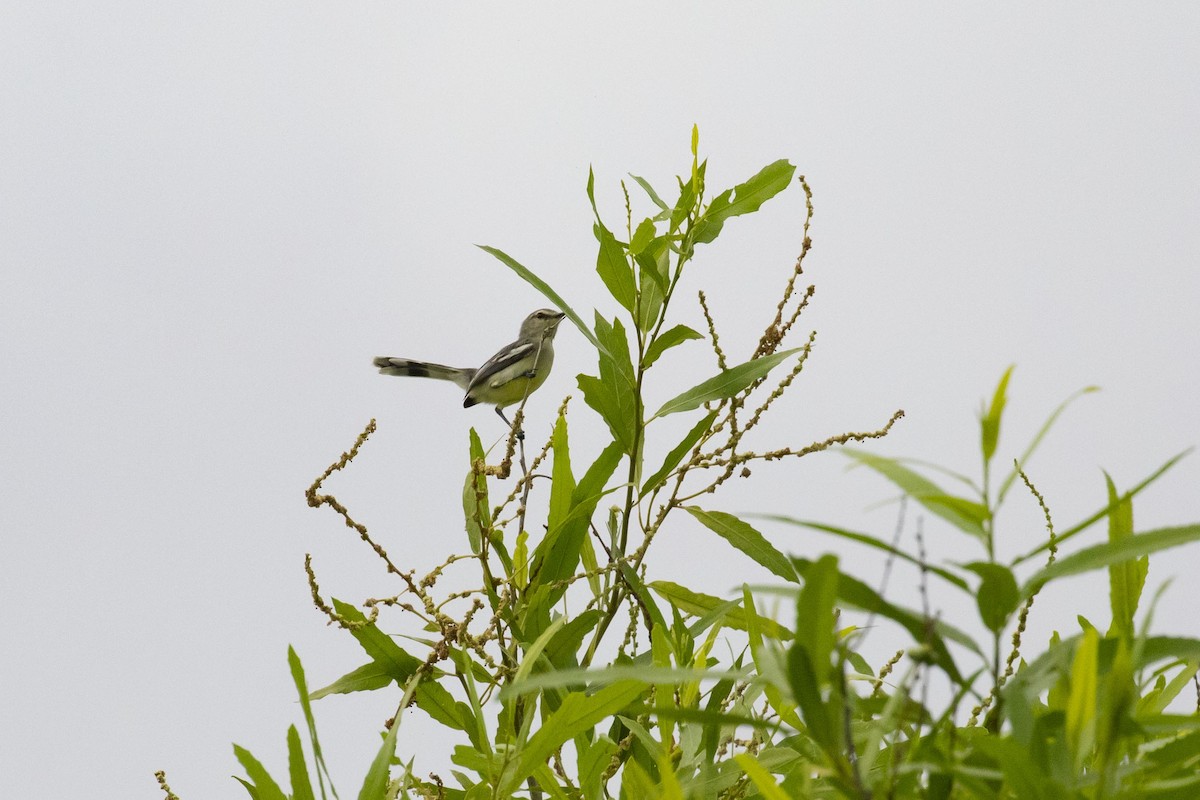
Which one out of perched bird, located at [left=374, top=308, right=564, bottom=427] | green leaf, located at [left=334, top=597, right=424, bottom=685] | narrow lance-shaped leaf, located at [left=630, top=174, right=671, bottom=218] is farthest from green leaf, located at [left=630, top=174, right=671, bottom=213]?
perched bird, located at [left=374, top=308, right=564, bottom=427]

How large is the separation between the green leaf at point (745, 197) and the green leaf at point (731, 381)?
0.27 meters

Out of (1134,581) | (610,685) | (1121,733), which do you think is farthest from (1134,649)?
(610,685)

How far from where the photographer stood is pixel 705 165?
8.05ft

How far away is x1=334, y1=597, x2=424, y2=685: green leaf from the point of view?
2.21 metres

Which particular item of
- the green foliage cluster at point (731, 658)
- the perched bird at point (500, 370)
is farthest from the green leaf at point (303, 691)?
the perched bird at point (500, 370)

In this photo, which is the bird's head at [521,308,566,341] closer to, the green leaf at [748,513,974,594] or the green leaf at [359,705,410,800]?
the green leaf at [359,705,410,800]

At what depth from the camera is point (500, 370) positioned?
739 centimetres

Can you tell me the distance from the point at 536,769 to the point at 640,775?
0.15 metres

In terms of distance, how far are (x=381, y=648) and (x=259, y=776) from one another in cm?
58

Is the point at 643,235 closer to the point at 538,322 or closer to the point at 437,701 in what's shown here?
the point at 437,701

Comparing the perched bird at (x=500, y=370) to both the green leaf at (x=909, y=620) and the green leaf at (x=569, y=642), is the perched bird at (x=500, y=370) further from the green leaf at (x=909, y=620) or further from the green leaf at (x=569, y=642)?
the green leaf at (x=909, y=620)

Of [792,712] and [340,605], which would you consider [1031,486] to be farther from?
[340,605]

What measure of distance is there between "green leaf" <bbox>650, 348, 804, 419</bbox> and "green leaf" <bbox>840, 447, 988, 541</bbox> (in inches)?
47.9

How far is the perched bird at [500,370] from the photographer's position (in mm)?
7062
